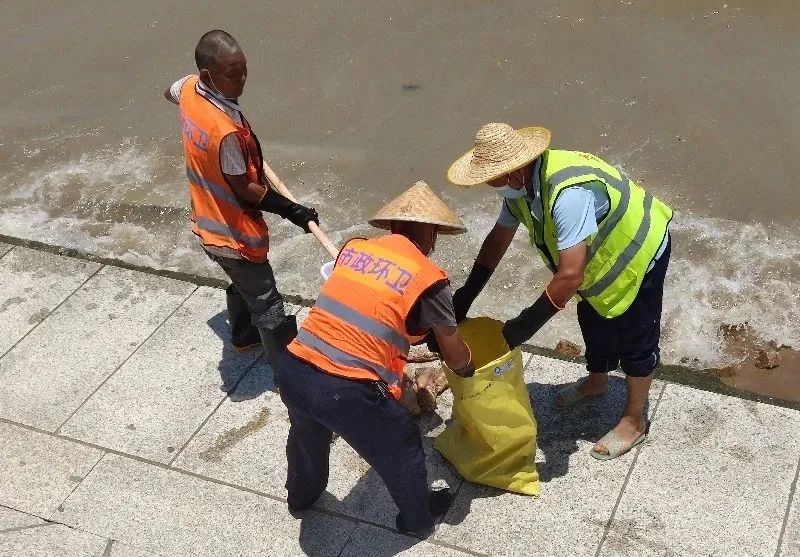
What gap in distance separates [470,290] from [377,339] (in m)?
0.90

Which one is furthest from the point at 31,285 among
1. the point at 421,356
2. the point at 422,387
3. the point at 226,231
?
the point at 422,387

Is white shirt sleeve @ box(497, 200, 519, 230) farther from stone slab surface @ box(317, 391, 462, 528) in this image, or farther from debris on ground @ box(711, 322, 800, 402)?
debris on ground @ box(711, 322, 800, 402)

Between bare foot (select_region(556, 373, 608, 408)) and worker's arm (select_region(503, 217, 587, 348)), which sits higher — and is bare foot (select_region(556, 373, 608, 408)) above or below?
below

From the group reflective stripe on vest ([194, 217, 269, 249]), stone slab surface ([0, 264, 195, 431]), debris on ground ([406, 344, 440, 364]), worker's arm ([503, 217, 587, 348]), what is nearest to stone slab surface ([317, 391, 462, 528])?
debris on ground ([406, 344, 440, 364])

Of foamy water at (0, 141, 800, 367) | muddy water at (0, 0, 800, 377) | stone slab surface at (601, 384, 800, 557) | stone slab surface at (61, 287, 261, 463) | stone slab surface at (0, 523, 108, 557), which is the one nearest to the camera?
stone slab surface at (601, 384, 800, 557)

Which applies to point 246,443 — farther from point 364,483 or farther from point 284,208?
point 284,208

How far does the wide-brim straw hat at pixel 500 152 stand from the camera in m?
3.69

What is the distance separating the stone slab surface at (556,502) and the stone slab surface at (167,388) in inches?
60.6

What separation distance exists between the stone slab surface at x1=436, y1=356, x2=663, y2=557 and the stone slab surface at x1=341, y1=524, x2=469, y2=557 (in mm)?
71

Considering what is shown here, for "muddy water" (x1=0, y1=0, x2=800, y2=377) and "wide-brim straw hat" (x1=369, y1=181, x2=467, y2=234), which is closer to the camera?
"wide-brim straw hat" (x1=369, y1=181, x2=467, y2=234)

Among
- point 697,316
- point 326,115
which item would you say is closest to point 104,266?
point 326,115

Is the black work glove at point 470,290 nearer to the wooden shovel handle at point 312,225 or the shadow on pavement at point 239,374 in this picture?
the wooden shovel handle at point 312,225

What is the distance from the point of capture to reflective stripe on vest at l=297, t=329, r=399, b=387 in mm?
3525

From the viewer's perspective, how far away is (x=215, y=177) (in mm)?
4418
